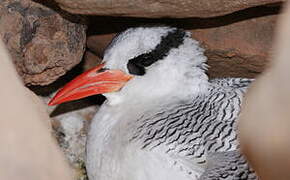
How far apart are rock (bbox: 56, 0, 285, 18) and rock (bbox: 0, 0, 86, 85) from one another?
0.40 meters

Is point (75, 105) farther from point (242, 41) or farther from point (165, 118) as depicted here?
point (242, 41)

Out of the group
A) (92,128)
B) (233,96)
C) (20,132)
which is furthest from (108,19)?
(20,132)

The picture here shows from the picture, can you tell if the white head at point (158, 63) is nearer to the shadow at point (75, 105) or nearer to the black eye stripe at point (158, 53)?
the black eye stripe at point (158, 53)

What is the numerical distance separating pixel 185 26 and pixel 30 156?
273cm

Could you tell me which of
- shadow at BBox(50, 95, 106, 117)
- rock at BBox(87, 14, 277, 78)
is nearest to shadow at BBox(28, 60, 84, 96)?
shadow at BBox(50, 95, 106, 117)

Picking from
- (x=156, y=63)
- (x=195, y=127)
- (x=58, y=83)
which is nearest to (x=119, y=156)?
(x=195, y=127)

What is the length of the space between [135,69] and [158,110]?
275 millimetres

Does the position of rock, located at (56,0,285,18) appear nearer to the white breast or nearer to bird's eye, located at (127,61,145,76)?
bird's eye, located at (127,61,145,76)

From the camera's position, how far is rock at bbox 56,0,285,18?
2.70m

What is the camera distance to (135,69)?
3229 mm

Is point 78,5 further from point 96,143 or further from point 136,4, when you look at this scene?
point 96,143

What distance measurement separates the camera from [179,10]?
2783mm

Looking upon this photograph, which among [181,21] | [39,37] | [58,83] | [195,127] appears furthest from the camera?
[58,83]

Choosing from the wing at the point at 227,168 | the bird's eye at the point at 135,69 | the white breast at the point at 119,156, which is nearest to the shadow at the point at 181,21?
the bird's eye at the point at 135,69
